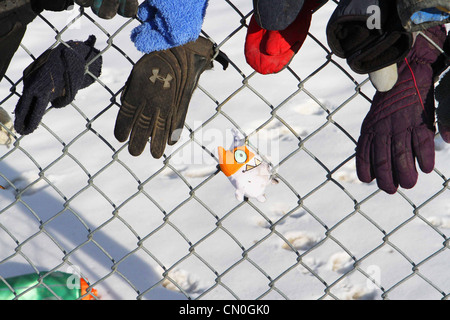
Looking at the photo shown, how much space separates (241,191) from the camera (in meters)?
1.83

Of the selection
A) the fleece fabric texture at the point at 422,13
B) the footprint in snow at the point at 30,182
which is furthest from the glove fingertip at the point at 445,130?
the footprint in snow at the point at 30,182

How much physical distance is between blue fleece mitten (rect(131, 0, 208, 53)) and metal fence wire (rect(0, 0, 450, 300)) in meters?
0.44

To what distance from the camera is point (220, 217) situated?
267 centimetres

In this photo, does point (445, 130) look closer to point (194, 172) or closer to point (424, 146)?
point (424, 146)

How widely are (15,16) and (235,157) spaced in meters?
0.76

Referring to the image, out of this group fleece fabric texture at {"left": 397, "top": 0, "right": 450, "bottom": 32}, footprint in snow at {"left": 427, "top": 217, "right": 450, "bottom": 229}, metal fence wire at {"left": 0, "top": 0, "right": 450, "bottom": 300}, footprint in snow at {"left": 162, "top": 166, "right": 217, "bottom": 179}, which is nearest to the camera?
fleece fabric texture at {"left": 397, "top": 0, "right": 450, "bottom": 32}

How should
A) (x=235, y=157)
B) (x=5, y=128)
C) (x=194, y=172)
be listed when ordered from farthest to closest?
(x=194, y=172) → (x=5, y=128) → (x=235, y=157)

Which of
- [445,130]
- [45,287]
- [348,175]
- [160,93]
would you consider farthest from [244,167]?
[348,175]

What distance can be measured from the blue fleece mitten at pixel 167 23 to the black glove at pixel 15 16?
0.79 ft

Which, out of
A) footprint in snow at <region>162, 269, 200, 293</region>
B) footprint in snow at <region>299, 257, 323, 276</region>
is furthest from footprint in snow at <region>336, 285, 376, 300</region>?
footprint in snow at <region>162, 269, 200, 293</region>

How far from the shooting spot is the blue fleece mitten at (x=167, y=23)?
156 cm

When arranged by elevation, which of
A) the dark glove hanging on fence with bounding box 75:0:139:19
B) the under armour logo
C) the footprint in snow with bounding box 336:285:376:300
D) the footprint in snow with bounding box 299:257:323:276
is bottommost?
the footprint in snow with bounding box 336:285:376:300

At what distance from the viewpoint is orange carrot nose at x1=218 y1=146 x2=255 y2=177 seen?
1.81m

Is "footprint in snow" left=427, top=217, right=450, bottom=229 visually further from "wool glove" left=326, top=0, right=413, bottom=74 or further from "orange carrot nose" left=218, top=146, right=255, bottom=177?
"wool glove" left=326, top=0, right=413, bottom=74
